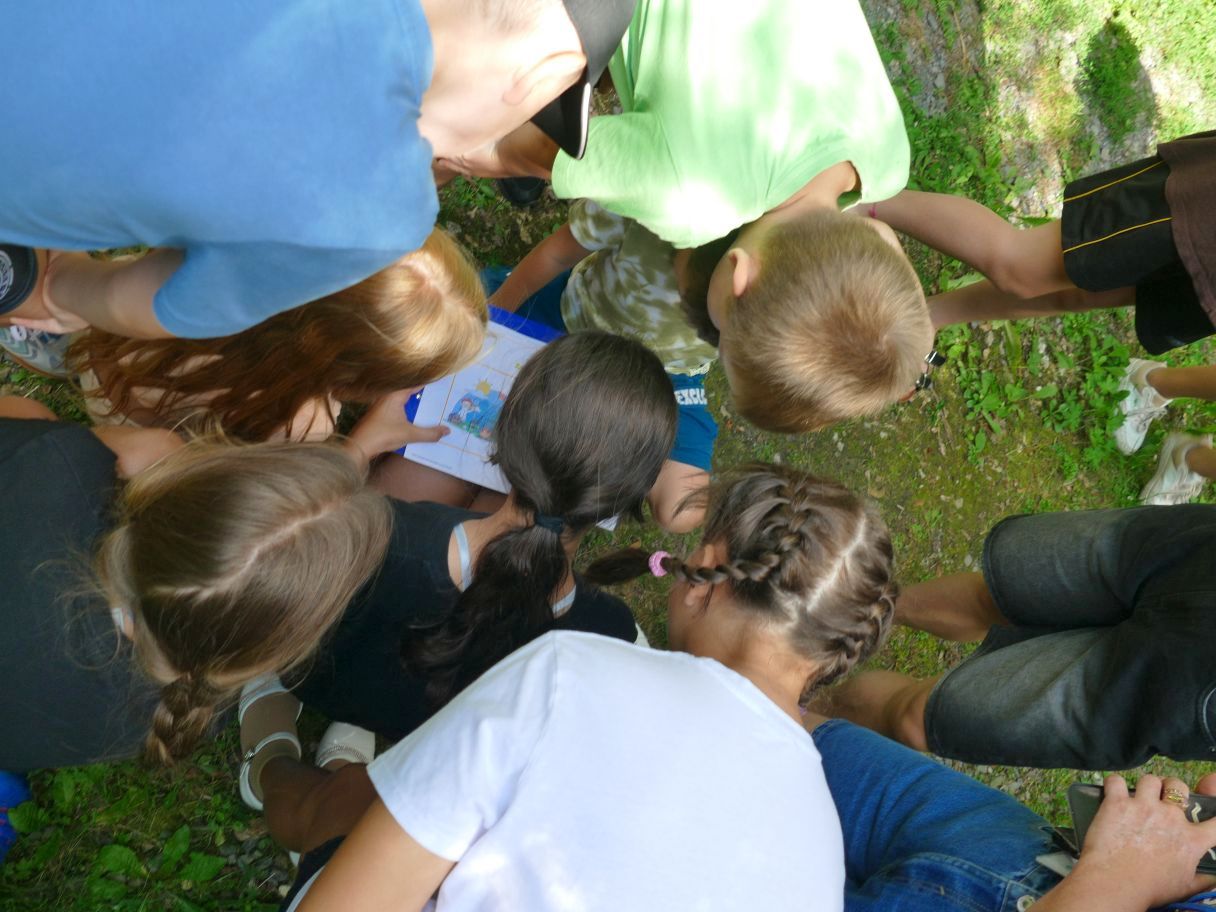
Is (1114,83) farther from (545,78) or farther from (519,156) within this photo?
(545,78)

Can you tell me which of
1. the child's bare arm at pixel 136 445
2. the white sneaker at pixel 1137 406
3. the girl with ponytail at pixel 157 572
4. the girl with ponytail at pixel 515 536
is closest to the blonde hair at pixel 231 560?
the girl with ponytail at pixel 157 572

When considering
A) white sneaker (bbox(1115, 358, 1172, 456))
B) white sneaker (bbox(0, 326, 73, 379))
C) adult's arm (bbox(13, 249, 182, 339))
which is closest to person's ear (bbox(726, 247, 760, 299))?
adult's arm (bbox(13, 249, 182, 339))

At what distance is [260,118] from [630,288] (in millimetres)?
1380

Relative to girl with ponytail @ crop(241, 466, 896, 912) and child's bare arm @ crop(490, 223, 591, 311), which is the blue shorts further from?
girl with ponytail @ crop(241, 466, 896, 912)

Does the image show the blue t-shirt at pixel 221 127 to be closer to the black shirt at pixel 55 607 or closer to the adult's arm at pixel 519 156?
the black shirt at pixel 55 607

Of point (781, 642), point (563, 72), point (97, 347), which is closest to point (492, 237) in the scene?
point (97, 347)

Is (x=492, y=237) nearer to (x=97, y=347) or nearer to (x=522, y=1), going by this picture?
(x=97, y=347)

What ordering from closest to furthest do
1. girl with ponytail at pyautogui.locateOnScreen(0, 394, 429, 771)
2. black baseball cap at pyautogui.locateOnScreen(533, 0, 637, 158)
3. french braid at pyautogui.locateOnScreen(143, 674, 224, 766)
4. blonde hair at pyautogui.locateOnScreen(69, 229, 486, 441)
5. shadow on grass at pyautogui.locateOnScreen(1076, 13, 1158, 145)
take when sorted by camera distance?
black baseball cap at pyautogui.locateOnScreen(533, 0, 637, 158), girl with ponytail at pyautogui.locateOnScreen(0, 394, 429, 771), french braid at pyautogui.locateOnScreen(143, 674, 224, 766), blonde hair at pyautogui.locateOnScreen(69, 229, 486, 441), shadow on grass at pyautogui.locateOnScreen(1076, 13, 1158, 145)

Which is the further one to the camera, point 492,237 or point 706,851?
point 492,237

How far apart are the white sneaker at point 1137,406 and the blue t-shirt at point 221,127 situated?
3.92 metres

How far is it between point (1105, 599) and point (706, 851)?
155 centimetres

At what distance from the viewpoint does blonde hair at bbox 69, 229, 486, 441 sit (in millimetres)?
1747

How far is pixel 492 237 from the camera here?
289 cm

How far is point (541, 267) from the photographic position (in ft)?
8.07
